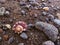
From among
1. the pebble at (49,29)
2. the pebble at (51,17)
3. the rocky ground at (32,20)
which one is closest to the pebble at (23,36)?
the rocky ground at (32,20)

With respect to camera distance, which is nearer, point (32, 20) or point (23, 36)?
point (23, 36)

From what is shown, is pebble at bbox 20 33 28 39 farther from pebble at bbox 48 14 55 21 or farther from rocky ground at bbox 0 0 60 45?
pebble at bbox 48 14 55 21

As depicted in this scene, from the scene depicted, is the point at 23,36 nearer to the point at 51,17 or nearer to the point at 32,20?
the point at 32,20

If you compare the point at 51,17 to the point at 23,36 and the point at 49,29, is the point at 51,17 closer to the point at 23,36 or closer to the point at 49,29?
the point at 49,29

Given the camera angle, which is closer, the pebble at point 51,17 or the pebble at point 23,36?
the pebble at point 23,36

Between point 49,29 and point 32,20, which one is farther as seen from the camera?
point 32,20

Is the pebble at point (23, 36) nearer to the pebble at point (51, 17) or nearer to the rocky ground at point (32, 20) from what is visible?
the rocky ground at point (32, 20)

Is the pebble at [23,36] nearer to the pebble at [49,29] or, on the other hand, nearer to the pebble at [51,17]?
the pebble at [49,29]

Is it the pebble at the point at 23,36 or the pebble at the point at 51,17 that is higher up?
the pebble at the point at 51,17

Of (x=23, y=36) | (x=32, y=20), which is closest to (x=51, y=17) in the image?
(x=32, y=20)
